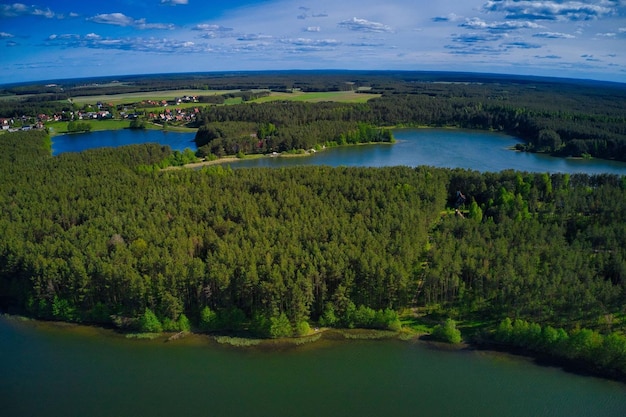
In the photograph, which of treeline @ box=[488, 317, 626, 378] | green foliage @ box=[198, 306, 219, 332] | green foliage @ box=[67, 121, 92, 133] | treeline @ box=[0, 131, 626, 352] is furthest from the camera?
green foliage @ box=[67, 121, 92, 133]

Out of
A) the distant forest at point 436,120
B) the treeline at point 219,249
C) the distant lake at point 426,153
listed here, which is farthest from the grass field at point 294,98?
the treeline at point 219,249

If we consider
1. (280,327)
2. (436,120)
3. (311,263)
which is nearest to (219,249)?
(311,263)

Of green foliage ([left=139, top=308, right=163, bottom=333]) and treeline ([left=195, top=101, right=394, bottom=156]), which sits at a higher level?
treeline ([left=195, top=101, right=394, bottom=156])

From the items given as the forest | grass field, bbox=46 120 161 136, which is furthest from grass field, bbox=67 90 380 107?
the forest

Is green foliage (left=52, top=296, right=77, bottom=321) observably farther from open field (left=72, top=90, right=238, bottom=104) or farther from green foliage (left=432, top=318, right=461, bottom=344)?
open field (left=72, top=90, right=238, bottom=104)

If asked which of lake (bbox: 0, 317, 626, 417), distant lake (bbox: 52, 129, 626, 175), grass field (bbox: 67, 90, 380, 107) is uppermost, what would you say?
grass field (bbox: 67, 90, 380, 107)

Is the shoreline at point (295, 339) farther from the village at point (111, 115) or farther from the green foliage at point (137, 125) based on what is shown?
the village at point (111, 115)
